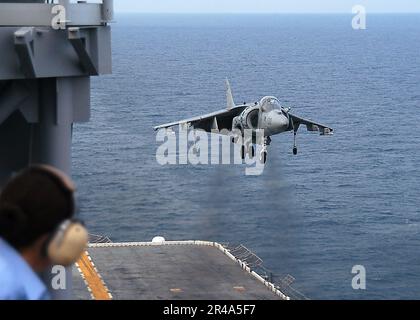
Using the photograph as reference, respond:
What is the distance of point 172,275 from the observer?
76.9m

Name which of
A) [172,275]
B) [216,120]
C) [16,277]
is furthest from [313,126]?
[16,277]

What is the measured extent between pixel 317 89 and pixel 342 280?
112 metres

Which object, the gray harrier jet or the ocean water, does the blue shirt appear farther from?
the ocean water

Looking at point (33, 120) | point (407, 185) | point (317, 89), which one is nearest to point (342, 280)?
point (407, 185)

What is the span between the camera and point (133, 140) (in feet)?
415

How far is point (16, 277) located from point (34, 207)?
0.35 m

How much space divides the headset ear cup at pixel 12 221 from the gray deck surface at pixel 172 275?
6234 cm

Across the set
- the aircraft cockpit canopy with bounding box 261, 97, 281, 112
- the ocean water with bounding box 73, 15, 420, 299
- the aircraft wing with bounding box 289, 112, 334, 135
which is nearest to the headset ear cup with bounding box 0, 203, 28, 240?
the aircraft cockpit canopy with bounding box 261, 97, 281, 112

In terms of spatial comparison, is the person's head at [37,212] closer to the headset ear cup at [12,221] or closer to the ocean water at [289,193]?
the headset ear cup at [12,221]

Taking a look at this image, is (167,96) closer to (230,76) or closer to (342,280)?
(230,76)

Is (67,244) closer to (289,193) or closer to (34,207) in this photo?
(34,207)

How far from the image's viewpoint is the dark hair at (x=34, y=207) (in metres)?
4.06

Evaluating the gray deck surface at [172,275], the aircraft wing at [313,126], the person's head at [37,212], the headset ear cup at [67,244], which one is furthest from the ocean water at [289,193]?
the person's head at [37,212]

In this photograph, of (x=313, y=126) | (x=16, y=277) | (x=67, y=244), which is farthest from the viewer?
(x=313, y=126)
